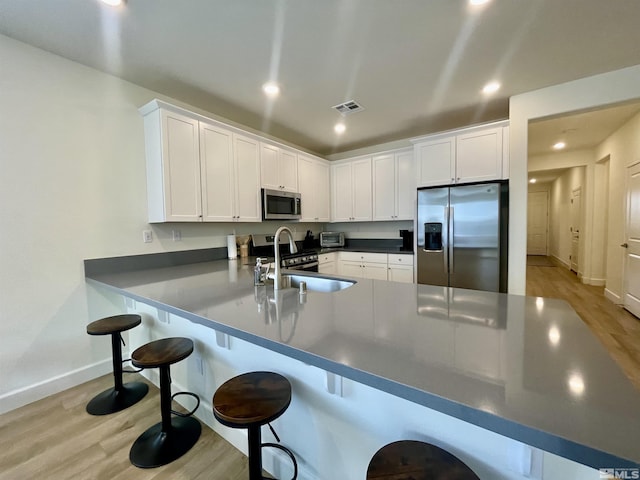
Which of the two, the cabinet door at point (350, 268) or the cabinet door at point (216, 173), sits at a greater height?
the cabinet door at point (216, 173)

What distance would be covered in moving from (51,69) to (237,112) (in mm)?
1576

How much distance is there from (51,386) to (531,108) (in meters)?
5.10

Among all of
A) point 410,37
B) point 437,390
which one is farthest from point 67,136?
point 437,390

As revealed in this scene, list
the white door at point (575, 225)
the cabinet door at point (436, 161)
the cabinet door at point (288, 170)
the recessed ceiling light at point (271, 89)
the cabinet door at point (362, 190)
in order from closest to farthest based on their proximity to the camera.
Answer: the recessed ceiling light at point (271, 89), the cabinet door at point (436, 161), the cabinet door at point (288, 170), the cabinet door at point (362, 190), the white door at point (575, 225)

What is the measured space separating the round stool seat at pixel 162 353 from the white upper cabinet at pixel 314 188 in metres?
2.61

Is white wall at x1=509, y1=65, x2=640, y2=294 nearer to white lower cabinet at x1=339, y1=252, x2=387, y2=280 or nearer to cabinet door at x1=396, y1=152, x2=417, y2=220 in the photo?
cabinet door at x1=396, y1=152, x2=417, y2=220

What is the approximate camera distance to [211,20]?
1.79 m

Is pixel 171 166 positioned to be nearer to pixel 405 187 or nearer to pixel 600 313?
pixel 405 187

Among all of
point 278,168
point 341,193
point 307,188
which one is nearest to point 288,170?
point 278,168

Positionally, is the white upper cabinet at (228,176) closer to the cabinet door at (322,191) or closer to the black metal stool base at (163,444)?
the cabinet door at (322,191)

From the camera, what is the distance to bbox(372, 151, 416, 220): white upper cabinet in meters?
3.96

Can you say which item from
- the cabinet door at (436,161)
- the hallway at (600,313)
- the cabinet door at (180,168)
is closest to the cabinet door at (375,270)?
the cabinet door at (436,161)

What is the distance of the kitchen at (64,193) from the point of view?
197 cm

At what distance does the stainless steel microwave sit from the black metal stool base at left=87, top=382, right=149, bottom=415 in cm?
210
